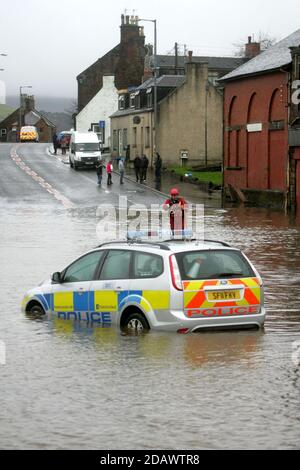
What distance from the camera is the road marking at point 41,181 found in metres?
48.7

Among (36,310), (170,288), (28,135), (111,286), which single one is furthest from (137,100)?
(170,288)

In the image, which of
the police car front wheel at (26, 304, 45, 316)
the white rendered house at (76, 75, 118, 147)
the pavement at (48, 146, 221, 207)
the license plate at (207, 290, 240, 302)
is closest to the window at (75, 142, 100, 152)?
the pavement at (48, 146, 221, 207)

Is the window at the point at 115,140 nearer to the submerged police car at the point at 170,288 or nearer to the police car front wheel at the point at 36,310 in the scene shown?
the police car front wheel at the point at 36,310

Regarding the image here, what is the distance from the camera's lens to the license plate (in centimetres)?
1400

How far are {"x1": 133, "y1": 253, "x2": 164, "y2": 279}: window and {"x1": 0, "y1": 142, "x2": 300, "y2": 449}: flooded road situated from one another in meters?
0.83

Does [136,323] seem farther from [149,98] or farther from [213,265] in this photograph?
[149,98]

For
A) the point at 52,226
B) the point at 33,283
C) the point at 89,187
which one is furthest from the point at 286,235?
the point at 89,187

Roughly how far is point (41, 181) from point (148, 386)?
49.4 metres

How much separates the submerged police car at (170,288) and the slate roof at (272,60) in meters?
32.8

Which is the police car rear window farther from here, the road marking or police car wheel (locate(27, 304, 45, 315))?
the road marking

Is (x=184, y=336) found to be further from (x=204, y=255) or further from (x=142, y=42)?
(x=142, y=42)

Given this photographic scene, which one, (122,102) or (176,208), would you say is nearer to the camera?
(176,208)

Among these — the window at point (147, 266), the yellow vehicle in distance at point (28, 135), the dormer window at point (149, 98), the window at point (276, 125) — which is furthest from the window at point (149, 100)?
the window at point (147, 266)

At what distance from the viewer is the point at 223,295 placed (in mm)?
14094
